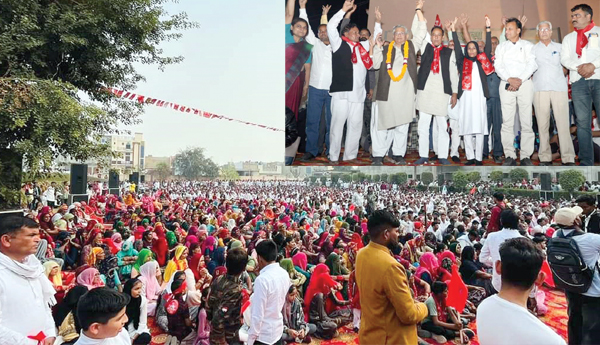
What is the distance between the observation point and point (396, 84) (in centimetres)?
823

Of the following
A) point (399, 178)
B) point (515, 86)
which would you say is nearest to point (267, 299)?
point (515, 86)

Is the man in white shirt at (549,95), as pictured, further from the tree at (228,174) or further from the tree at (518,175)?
the tree at (228,174)

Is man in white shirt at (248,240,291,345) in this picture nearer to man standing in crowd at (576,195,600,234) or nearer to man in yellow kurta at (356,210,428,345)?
man in yellow kurta at (356,210,428,345)

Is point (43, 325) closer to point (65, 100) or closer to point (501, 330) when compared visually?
point (501, 330)

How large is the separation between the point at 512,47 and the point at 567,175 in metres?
16.5

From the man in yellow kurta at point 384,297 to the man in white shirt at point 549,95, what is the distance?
7.78m

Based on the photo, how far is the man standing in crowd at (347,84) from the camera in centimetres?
797

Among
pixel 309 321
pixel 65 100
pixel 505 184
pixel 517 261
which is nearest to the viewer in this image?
pixel 517 261

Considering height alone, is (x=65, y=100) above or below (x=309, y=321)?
above

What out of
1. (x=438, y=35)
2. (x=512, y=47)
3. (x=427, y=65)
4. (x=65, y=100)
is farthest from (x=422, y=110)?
(x=65, y=100)

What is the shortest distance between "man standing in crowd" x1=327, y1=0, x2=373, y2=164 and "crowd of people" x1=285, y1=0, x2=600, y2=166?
0.07 ft

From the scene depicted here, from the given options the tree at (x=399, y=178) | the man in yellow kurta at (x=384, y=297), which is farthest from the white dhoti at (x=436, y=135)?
the tree at (x=399, y=178)

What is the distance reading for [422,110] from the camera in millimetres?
8352

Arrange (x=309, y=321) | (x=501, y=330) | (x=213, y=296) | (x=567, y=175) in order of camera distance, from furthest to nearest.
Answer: (x=567, y=175)
(x=309, y=321)
(x=213, y=296)
(x=501, y=330)
